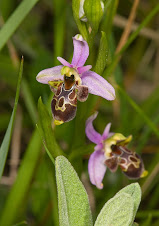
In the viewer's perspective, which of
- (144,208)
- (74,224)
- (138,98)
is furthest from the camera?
(138,98)

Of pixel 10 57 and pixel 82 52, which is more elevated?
pixel 82 52

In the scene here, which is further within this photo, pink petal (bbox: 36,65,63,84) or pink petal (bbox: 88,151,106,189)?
pink petal (bbox: 88,151,106,189)

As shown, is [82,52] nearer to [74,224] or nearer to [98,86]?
[98,86]

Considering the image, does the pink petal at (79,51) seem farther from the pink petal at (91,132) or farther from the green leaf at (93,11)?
the pink petal at (91,132)

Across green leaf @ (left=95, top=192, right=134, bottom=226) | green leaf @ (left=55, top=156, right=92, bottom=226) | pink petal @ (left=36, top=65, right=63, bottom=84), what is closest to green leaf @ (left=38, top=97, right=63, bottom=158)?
pink petal @ (left=36, top=65, right=63, bottom=84)

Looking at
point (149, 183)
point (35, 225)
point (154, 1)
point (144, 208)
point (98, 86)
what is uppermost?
point (154, 1)

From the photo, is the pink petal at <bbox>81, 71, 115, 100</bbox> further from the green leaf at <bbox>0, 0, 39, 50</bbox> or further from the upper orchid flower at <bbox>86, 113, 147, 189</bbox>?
the green leaf at <bbox>0, 0, 39, 50</bbox>

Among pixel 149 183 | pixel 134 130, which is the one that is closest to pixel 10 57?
pixel 134 130
